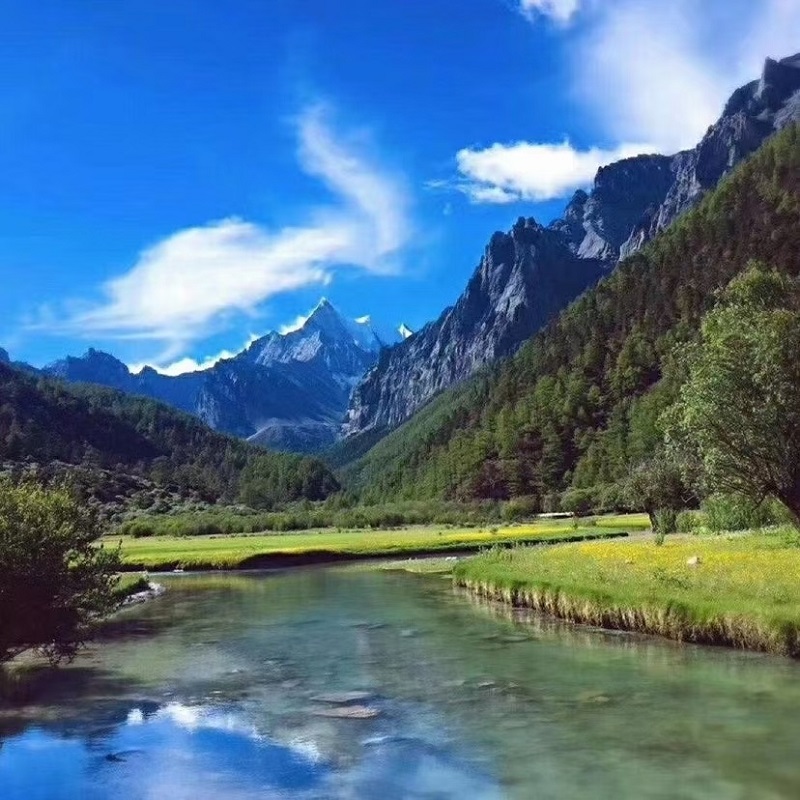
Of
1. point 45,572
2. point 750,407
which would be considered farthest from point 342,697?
point 750,407

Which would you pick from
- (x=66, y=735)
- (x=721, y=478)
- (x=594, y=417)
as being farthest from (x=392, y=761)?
(x=594, y=417)

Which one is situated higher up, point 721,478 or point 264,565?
point 721,478

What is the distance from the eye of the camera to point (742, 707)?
69.8 feet

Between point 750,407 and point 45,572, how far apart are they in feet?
106

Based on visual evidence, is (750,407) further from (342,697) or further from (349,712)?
(349,712)

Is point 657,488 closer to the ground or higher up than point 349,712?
higher up

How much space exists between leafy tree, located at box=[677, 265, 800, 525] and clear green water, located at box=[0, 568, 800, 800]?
→ 13436mm

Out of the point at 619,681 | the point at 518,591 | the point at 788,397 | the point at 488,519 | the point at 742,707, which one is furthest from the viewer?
the point at 488,519

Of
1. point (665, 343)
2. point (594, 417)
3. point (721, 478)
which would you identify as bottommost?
point (721, 478)

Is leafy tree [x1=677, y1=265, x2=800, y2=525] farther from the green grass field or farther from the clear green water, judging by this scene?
the green grass field

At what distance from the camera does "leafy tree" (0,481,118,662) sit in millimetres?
27017

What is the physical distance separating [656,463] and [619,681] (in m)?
65.7

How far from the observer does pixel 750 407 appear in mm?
42781

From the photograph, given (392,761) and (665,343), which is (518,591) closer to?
(392,761)
